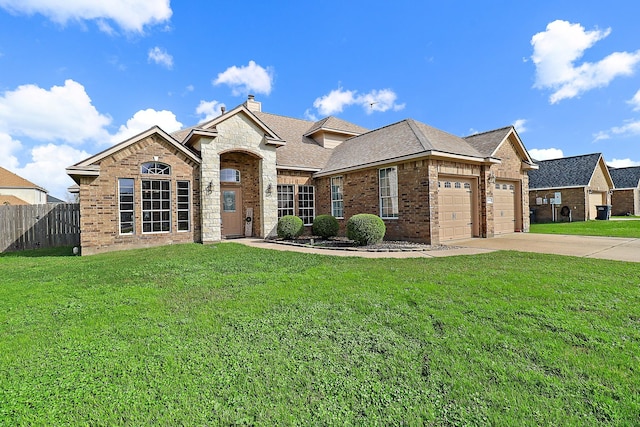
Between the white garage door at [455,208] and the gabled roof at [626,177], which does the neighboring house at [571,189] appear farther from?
the white garage door at [455,208]

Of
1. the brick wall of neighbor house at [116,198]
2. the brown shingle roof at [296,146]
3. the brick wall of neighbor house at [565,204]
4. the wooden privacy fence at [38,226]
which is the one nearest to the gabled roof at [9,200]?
the wooden privacy fence at [38,226]

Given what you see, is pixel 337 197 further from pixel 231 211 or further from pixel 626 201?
pixel 626 201

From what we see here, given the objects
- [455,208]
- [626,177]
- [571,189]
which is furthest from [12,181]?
[626,177]

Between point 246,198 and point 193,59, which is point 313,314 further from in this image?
point 193,59

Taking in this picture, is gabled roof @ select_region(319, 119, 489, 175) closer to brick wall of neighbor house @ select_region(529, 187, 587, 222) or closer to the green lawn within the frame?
the green lawn

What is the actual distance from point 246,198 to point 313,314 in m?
11.6

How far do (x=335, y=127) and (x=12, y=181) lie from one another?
133ft

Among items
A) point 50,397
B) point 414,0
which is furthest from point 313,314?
point 414,0

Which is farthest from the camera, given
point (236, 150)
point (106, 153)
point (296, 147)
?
point (296, 147)

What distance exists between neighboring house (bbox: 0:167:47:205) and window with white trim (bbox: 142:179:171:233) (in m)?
35.6

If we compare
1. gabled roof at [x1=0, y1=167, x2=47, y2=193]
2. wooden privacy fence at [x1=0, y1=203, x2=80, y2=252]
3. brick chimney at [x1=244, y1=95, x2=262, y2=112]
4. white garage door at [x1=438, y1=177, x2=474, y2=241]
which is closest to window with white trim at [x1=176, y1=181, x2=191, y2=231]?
wooden privacy fence at [x1=0, y1=203, x2=80, y2=252]

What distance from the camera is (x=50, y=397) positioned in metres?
2.57

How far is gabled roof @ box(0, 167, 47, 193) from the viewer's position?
115 feet

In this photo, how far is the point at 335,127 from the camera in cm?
2027
